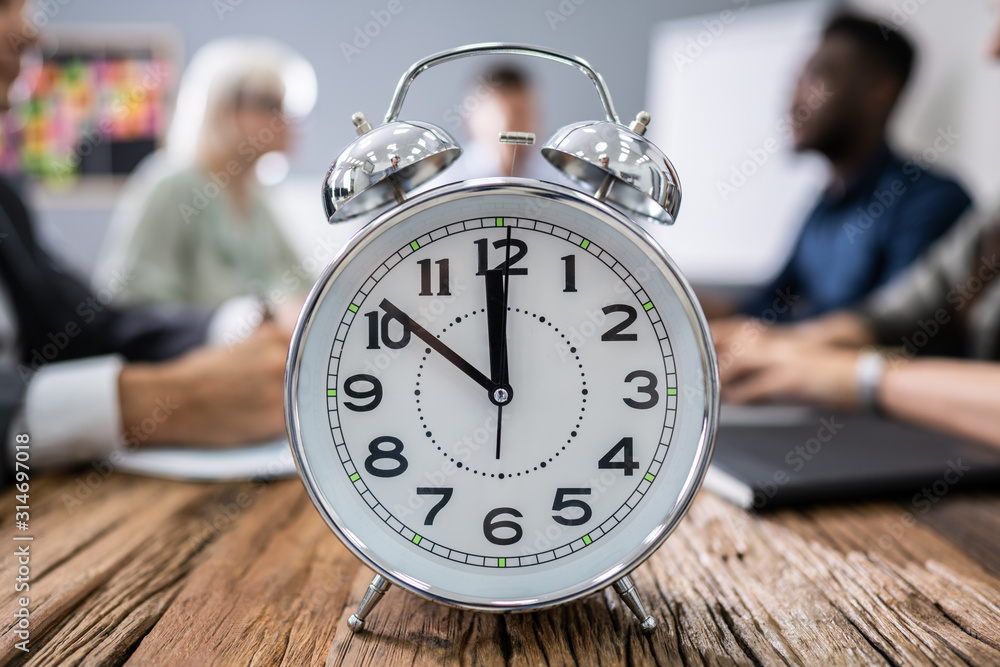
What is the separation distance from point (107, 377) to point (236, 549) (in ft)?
1.42

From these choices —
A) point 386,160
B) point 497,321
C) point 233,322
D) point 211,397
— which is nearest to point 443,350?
point 497,321

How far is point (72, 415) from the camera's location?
3.05 ft

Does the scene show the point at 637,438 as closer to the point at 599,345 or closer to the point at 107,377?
the point at 599,345

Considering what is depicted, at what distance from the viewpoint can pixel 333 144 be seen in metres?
4.29

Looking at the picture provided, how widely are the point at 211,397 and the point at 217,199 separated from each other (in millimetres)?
1908

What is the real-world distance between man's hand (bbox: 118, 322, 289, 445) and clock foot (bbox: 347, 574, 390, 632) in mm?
503

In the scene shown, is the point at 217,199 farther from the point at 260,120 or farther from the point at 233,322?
the point at 233,322

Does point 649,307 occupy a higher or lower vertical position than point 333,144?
higher

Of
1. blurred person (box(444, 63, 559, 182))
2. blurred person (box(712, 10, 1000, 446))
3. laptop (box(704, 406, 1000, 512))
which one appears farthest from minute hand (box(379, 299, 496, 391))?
blurred person (box(444, 63, 559, 182))

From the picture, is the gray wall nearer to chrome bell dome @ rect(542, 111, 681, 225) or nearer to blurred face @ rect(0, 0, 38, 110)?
blurred face @ rect(0, 0, 38, 110)

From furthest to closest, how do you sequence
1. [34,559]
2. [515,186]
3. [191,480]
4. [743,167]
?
[743,167] → [191,480] → [34,559] → [515,186]

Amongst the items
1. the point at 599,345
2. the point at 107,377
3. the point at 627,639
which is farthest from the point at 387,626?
the point at 107,377

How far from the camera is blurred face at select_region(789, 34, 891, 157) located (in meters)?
2.56

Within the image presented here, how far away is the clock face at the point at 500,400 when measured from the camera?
1.92 feet
